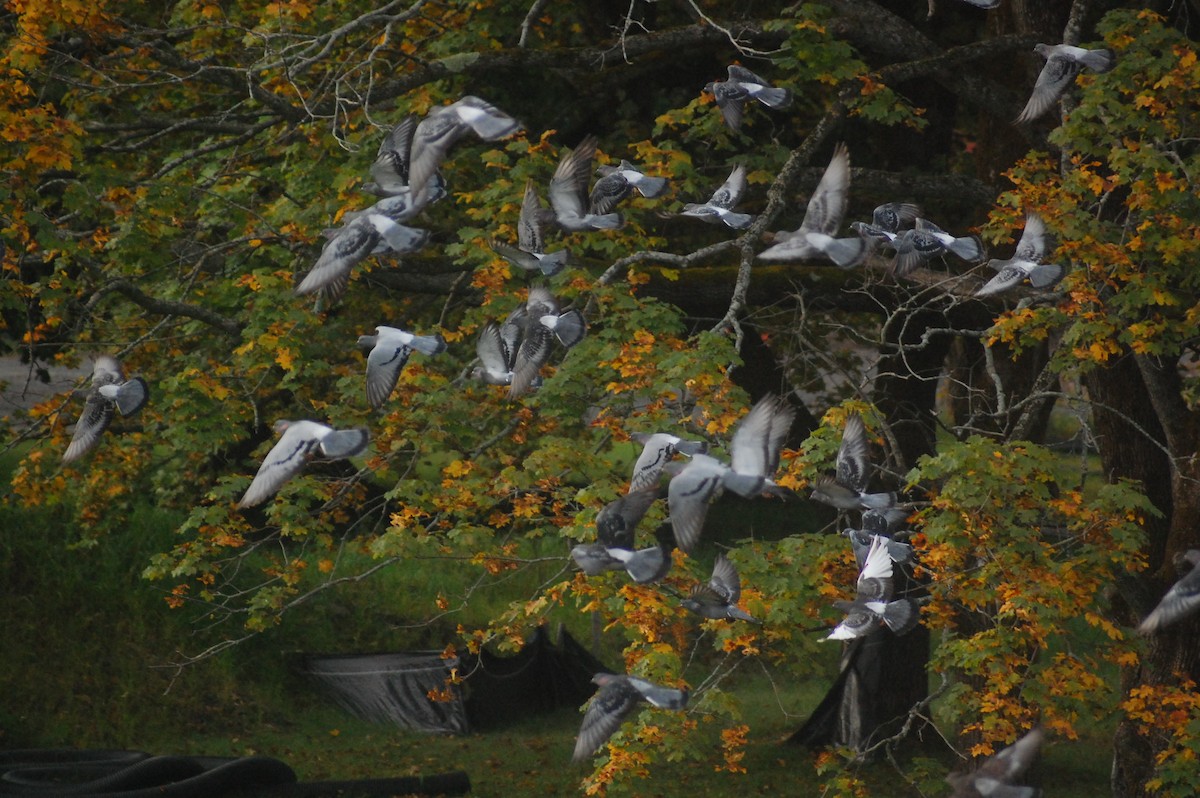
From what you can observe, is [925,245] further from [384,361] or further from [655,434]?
[384,361]

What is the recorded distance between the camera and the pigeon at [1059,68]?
6461mm

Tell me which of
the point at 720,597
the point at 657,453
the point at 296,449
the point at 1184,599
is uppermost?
the point at 296,449

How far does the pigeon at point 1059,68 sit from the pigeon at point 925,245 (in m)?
0.85

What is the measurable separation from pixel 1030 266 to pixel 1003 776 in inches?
92.1

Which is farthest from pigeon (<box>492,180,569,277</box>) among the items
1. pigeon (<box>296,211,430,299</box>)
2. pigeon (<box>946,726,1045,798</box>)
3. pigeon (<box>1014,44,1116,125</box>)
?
pigeon (<box>946,726,1045,798</box>)

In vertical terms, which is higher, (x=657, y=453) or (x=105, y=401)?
(x=657, y=453)

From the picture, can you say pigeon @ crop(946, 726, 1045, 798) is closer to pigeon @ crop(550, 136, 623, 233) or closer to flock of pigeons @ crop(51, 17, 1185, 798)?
flock of pigeons @ crop(51, 17, 1185, 798)

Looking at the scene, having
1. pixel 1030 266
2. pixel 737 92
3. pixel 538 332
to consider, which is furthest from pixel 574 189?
pixel 1030 266

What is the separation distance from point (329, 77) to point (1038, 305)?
456 cm

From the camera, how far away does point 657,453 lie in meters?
5.98

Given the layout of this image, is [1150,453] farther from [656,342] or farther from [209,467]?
[209,467]

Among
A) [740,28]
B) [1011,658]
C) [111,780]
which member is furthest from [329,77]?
[1011,658]

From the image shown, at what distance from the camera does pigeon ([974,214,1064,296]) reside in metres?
6.33

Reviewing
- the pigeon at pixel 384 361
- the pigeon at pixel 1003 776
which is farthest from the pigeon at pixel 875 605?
the pigeon at pixel 384 361
